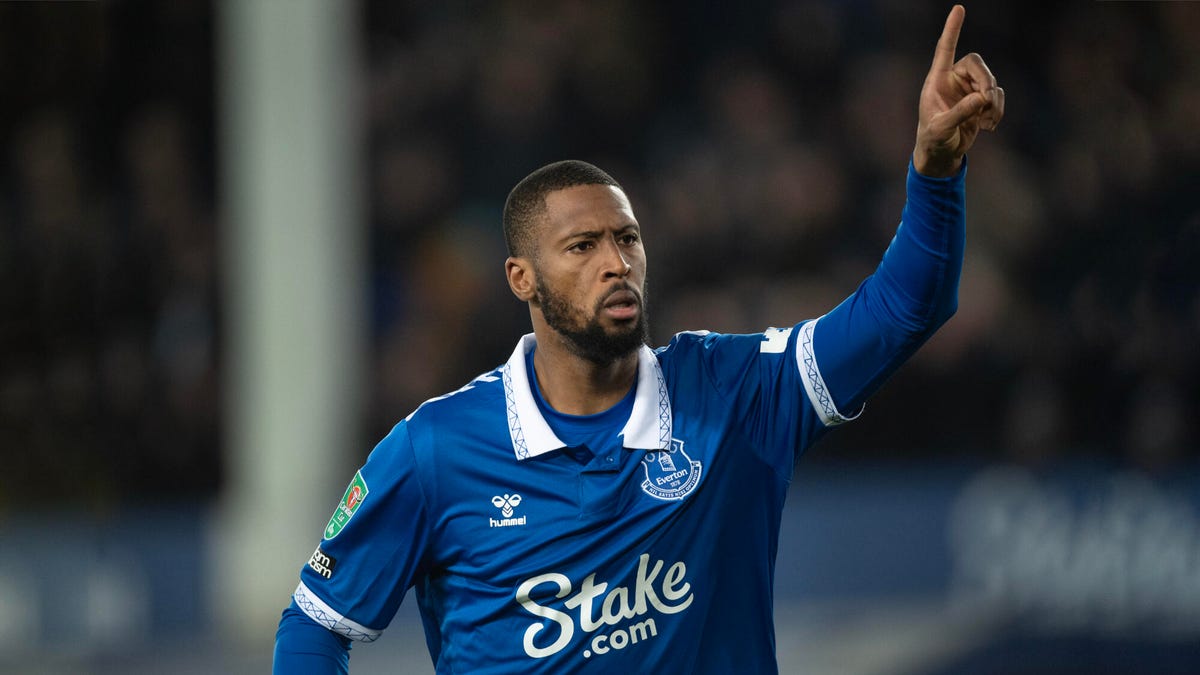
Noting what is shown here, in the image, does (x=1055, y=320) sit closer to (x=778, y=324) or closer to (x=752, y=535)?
(x=778, y=324)

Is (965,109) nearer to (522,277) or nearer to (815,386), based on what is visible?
(815,386)

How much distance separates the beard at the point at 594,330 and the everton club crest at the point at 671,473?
9.4 inches

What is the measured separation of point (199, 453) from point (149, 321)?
94 centimetres

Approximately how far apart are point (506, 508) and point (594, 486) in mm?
205

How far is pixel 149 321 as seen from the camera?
10.2 metres

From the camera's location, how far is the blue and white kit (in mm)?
3412

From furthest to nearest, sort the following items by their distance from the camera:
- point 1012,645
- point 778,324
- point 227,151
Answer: point 227,151 < point 778,324 < point 1012,645

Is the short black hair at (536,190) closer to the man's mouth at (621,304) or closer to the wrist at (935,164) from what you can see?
the man's mouth at (621,304)

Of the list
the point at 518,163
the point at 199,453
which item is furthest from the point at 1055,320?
the point at 199,453

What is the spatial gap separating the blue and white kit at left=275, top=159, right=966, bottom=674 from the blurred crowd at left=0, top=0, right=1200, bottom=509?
399 cm

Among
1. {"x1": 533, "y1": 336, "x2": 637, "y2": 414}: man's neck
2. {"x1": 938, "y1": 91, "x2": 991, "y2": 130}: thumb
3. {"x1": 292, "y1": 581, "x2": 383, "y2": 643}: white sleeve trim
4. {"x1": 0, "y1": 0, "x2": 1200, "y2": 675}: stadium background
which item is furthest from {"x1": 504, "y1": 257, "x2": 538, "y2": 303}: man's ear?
{"x1": 0, "y1": 0, "x2": 1200, "y2": 675}: stadium background

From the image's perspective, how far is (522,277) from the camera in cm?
369

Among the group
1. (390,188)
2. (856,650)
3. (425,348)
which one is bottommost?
(856,650)

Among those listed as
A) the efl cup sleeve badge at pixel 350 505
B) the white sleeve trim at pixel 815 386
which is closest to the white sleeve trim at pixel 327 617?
the efl cup sleeve badge at pixel 350 505
